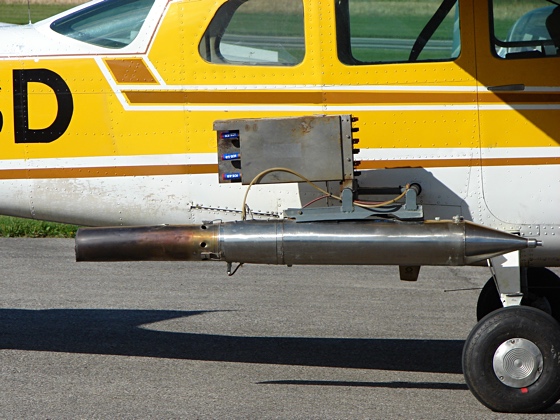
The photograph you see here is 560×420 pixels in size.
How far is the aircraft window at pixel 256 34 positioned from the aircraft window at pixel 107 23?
47 cm

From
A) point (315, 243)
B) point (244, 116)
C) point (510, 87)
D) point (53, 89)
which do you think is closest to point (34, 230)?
point (53, 89)

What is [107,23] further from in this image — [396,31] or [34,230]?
[34,230]

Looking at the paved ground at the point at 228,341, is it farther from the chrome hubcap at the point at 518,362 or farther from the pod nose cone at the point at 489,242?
Answer: the pod nose cone at the point at 489,242

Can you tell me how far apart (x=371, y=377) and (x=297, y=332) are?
1.36 metres

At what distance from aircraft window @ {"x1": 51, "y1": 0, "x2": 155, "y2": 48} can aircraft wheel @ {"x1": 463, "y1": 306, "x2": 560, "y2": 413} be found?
279cm

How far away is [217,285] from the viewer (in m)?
9.07

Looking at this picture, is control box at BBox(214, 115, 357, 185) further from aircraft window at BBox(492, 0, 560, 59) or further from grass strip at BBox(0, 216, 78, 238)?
grass strip at BBox(0, 216, 78, 238)

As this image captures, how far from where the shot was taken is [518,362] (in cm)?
516

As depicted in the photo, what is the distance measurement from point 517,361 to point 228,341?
2.59 m

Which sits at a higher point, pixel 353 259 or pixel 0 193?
pixel 0 193

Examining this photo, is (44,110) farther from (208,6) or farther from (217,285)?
(217,285)

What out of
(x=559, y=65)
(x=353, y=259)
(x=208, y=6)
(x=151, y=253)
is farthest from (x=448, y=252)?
(x=208, y=6)

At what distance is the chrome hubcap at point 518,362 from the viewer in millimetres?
5145

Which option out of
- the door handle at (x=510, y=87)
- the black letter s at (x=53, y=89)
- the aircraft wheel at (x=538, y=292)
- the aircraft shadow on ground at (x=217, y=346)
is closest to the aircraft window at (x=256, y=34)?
the black letter s at (x=53, y=89)
